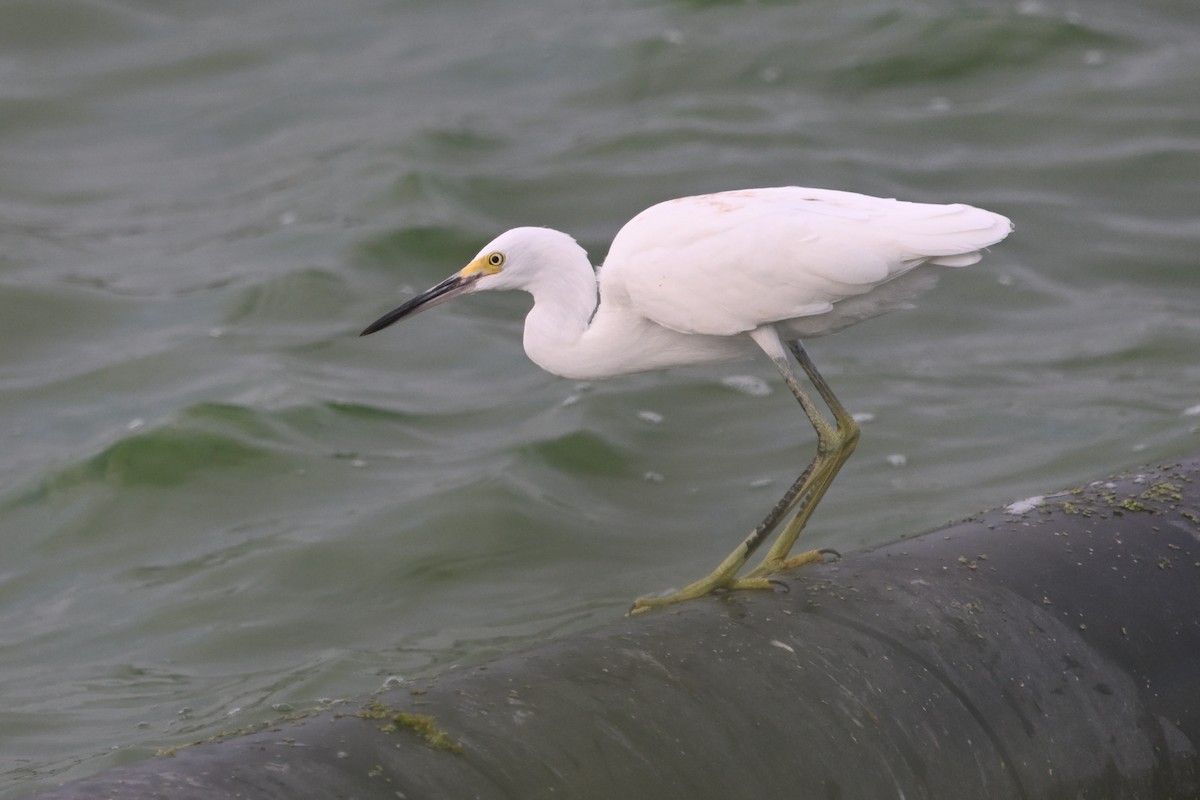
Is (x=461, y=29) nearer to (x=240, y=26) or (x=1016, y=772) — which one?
(x=240, y=26)

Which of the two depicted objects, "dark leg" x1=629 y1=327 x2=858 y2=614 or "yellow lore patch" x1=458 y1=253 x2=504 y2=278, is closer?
"dark leg" x1=629 y1=327 x2=858 y2=614

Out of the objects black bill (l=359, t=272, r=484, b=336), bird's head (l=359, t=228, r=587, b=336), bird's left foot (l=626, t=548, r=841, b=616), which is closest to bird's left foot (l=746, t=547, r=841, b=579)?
bird's left foot (l=626, t=548, r=841, b=616)

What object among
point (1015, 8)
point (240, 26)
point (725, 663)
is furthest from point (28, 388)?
point (1015, 8)

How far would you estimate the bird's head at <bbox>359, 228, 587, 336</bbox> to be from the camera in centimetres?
500

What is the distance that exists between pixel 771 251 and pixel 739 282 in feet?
0.44

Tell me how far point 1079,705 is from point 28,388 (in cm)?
731

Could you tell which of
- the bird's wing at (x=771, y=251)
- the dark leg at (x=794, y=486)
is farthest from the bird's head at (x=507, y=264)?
the dark leg at (x=794, y=486)

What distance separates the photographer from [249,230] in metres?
10.9

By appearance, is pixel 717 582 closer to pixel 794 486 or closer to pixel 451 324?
pixel 794 486

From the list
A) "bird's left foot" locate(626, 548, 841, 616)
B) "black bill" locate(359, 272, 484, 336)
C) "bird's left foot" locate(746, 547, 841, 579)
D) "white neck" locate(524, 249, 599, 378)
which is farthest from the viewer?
"white neck" locate(524, 249, 599, 378)

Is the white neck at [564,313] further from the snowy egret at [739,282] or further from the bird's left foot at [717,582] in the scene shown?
the bird's left foot at [717,582]

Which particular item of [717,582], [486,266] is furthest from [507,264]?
[717,582]

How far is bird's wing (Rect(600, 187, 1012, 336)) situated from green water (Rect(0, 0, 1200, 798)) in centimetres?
214

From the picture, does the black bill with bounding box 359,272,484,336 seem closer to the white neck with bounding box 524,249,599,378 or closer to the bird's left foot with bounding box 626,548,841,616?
the white neck with bounding box 524,249,599,378
